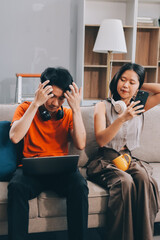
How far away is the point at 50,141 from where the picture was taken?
1.54 meters

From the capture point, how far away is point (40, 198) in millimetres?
1376

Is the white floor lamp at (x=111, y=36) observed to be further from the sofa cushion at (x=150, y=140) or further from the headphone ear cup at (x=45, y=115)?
the headphone ear cup at (x=45, y=115)

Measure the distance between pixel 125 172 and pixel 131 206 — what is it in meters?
0.18

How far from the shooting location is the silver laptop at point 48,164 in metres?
1.25

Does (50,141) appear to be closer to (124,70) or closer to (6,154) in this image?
(6,154)

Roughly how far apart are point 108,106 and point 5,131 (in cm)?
64

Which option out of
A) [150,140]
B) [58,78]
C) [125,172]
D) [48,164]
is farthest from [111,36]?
[48,164]

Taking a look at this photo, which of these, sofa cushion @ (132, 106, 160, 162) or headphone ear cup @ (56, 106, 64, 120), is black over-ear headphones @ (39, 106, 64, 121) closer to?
headphone ear cup @ (56, 106, 64, 120)

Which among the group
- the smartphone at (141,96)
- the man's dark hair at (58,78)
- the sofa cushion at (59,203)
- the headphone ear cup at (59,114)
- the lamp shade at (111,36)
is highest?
the lamp shade at (111,36)

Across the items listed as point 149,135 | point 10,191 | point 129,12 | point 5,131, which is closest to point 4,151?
point 5,131

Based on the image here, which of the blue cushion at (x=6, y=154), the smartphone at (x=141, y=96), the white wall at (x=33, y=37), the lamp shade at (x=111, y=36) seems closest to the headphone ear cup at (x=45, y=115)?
the blue cushion at (x=6, y=154)

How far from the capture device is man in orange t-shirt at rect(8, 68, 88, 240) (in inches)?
49.7

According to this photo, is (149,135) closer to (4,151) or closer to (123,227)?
(123,227)

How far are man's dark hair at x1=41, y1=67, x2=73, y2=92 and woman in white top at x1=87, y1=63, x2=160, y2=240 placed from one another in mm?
290
